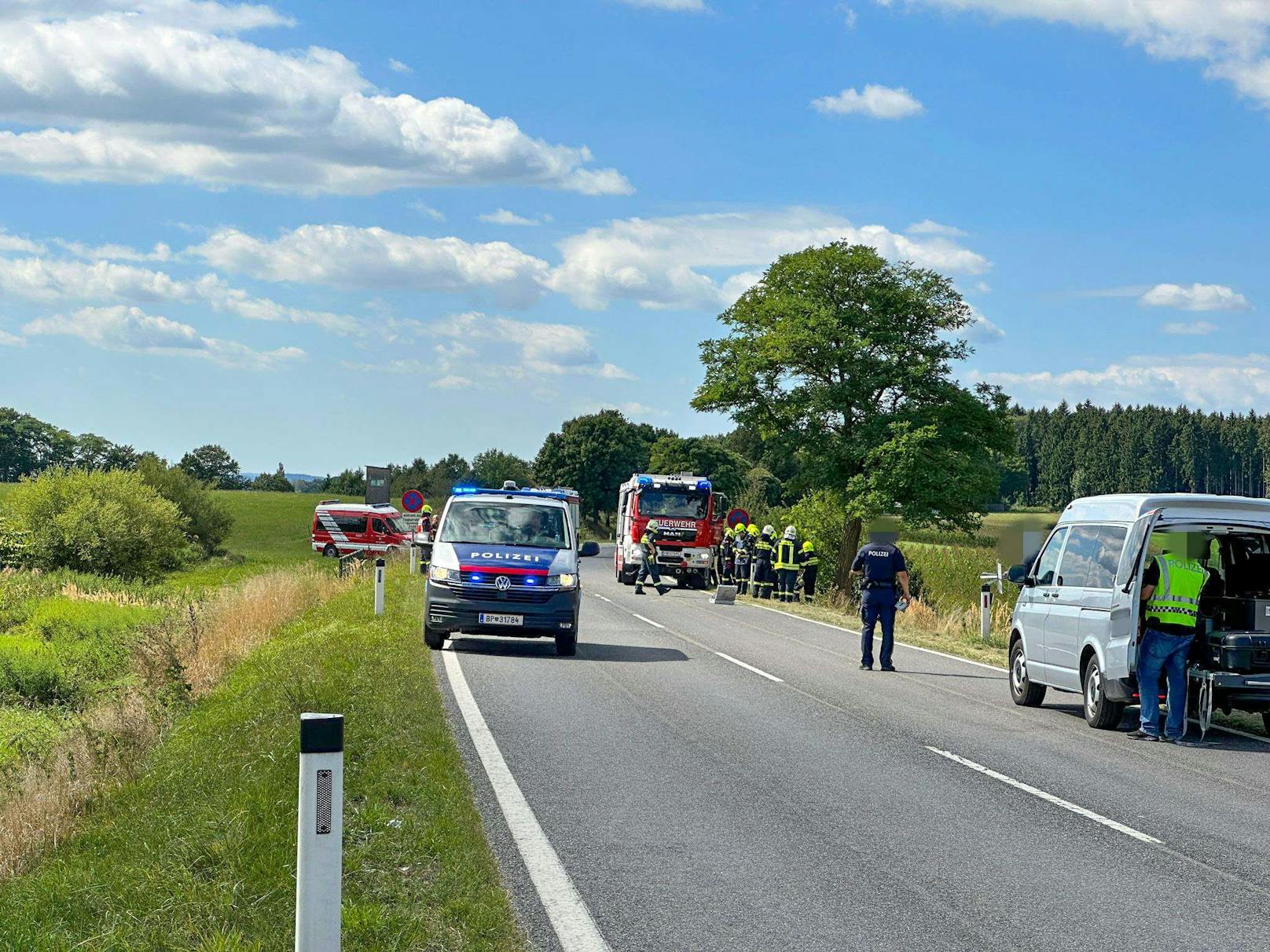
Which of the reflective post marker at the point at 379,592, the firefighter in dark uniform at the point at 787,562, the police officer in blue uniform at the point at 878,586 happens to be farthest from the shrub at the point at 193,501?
the police officer in blue uniform at the point at 878,586

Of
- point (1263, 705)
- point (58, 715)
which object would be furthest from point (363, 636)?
point (1263, 705)

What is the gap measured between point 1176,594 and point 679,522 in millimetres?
28579

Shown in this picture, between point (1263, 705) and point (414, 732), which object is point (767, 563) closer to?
point (1263, 705)

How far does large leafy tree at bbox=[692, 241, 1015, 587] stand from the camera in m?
43.8

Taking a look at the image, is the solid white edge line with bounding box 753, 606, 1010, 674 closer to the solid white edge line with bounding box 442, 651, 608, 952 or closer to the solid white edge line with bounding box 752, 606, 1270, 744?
the solid white edge line with bounding box 752, 606, 1270, 744

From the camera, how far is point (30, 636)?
33.5 metres

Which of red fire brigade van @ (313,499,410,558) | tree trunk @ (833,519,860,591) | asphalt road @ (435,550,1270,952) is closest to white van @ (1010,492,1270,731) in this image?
asphalt road @ (435,550,1270,952)

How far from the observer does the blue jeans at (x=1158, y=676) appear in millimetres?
12094

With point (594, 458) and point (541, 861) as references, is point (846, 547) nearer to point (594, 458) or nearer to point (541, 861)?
point (541, 861)

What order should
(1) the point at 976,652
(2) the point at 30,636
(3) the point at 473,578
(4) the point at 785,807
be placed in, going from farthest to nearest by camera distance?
(2) the point at 30,636 → (1) the point at 976,652 → (3) the point at 473,578 → (4) the point at 785,807

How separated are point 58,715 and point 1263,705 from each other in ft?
54.4

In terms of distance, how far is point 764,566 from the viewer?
115 ft

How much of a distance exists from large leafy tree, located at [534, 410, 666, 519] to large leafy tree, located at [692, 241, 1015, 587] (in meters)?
63.6

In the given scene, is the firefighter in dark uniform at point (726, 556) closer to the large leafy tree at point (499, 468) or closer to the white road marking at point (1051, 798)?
the white road marking at point (1051, 798)
